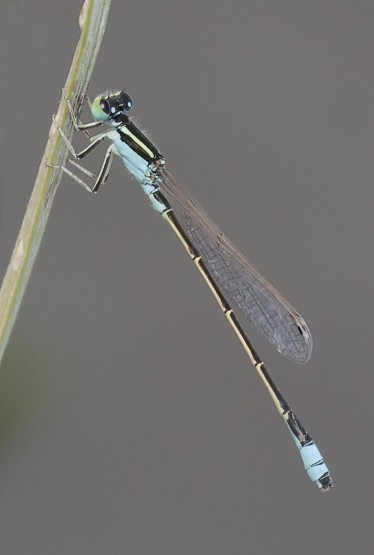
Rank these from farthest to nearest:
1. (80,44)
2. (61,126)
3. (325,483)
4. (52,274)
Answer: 1. (52,274)
2. (325,483)
3. (61,126)
4. (80,44)

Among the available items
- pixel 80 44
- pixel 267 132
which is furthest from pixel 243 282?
pixel 80 44

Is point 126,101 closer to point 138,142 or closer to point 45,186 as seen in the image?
point 138,142

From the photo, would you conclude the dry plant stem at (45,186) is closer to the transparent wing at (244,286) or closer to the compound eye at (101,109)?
the compound eye at (101,109)

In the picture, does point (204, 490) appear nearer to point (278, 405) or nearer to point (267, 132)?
point (278, 405)

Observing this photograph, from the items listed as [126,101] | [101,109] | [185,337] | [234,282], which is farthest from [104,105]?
[185,337]

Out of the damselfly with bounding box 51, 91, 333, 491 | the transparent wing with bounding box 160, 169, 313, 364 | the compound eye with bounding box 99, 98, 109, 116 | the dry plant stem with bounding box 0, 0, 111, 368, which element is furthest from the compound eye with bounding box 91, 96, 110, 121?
the dry plant stem with bounding box 0, 0, 111, 368

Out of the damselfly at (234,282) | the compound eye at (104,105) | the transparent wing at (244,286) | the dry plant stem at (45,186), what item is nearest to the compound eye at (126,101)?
the compound eye at (104,105)
